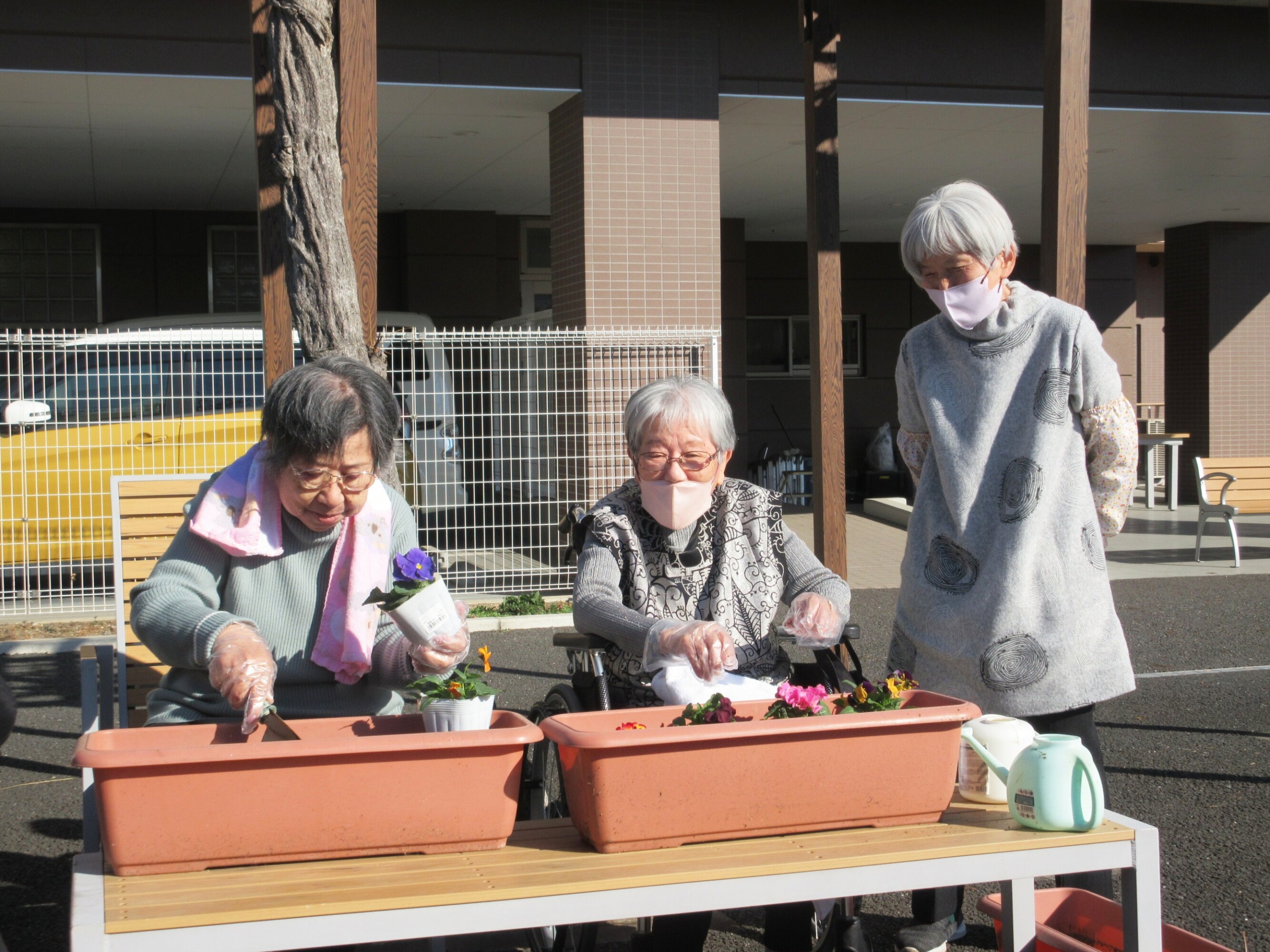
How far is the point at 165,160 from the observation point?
11281 millimetres

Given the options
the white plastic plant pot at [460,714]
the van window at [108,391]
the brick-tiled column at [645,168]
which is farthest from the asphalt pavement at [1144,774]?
the brick-tiled column at [645,168]

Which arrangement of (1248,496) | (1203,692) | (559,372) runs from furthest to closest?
(1248,496)
(559,372)
(1203,692)

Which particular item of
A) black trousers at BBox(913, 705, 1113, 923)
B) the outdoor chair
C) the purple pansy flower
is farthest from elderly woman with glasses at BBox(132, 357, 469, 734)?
the outdoor chair

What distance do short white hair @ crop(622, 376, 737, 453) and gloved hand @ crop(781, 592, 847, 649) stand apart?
1.27 feet

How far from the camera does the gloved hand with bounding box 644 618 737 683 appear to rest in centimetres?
206

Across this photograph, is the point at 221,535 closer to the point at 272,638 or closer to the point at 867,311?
the point at 272,638

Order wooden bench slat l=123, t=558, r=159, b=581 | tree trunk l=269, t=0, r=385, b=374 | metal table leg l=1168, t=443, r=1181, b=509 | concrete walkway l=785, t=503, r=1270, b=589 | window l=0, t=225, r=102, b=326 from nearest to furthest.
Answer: tree trunk l=269, t=0, r=385, b=374
wooden bench slat l=123, t=558, r=159, b=581
concrete walkway l=785, t=503, r=1270, b=589
window l=0, t=225, r=102, b=326
metal table leg l=1168, t=443, r=1181, b=509

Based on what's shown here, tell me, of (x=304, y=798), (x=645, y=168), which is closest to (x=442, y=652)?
(x=304, y=798)

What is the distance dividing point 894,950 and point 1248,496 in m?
8.84

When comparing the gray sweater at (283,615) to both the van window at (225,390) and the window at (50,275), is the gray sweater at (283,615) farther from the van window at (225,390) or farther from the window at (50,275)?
the window at (50,275)

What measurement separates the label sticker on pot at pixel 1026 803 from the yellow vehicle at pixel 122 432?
5986 mm

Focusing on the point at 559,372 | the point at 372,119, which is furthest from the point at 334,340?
the point at 559,372

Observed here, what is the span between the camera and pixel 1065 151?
393 cm

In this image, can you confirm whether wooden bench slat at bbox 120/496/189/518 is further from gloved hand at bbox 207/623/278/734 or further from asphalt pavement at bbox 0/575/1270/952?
gloved hand at bbox 207/623/278/734
